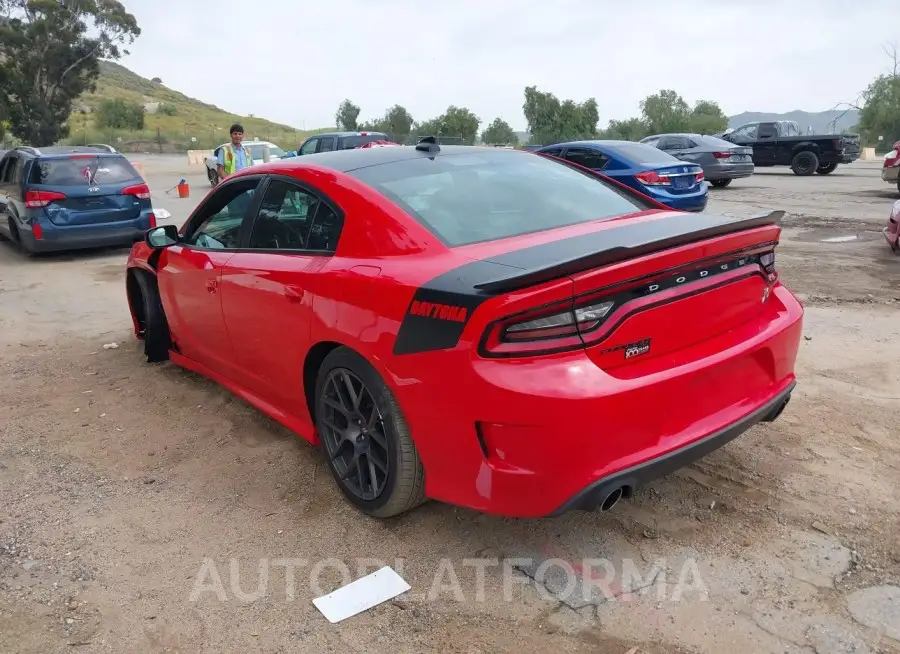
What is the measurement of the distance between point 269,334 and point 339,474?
79cm

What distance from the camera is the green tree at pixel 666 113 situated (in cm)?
5391

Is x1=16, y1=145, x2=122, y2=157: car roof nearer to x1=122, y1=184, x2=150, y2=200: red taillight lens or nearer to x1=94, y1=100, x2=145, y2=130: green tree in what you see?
x1=122, y1=184, x2=150, y2=200: red taillight lens

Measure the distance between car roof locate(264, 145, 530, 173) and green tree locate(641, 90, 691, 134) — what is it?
5059 centimetres

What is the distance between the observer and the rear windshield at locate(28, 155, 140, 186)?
981 cm

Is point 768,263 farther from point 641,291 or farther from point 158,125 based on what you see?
point 158,125

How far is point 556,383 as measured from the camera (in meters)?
2.36

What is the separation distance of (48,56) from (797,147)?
44.1 m

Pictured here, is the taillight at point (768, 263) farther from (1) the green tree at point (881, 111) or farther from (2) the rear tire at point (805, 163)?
(1) the green tree at point (881, 111)

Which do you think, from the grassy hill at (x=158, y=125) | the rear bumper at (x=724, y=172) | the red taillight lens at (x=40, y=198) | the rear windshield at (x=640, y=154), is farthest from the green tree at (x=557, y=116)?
the red taillight lens at (x=40, y=198)

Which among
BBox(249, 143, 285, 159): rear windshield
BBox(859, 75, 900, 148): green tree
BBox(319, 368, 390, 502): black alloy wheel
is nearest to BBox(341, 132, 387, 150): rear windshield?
BBox(249, 143, 285, 159): rear windshield

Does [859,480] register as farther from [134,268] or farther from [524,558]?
[134,268]

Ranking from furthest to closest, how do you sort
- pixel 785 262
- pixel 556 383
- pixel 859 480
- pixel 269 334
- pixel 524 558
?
pixel 785 262 → pixel 269 334 → pixel 859 480 → pixel 524 558 → pixel 556 383

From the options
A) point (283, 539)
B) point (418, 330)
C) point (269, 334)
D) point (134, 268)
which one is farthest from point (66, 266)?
point (418, 330)

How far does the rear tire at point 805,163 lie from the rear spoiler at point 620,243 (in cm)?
2176
